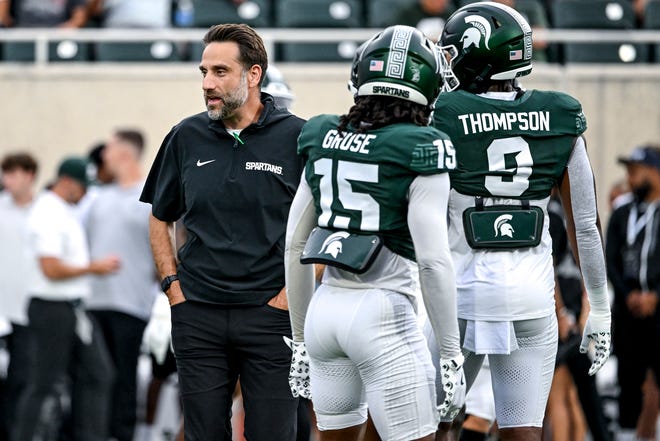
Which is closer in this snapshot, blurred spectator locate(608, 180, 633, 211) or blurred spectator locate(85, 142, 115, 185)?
blurred spectator locate(85, 142, 115, 185)

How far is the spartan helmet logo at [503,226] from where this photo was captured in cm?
589

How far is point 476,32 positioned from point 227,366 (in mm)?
1679

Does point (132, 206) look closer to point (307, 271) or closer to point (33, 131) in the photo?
point (33, 131)

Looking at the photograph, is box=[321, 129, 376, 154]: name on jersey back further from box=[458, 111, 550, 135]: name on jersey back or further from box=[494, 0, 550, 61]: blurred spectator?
box=[494, 0, 550, 61]: blurred spectator

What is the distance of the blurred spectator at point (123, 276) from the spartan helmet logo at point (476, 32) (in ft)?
15.7

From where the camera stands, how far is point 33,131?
13680 millimetres

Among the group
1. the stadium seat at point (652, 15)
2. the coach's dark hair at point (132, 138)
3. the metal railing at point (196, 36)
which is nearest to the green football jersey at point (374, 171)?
the coach's dark hair at point (132, 138)

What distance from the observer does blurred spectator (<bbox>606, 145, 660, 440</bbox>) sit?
34.6 feet

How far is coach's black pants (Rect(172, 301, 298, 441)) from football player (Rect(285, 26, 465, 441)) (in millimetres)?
698

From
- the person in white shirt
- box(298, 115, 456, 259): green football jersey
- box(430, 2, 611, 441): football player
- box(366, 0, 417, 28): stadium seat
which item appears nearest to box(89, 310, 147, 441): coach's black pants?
the person in white shirt

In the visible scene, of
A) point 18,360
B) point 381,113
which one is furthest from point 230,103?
point 18,360

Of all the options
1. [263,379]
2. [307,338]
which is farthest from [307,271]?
[263,379]

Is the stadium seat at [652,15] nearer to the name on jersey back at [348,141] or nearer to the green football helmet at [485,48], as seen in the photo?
the green football helmet at [485,48]

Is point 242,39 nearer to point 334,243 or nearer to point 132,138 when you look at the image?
point 334,243
